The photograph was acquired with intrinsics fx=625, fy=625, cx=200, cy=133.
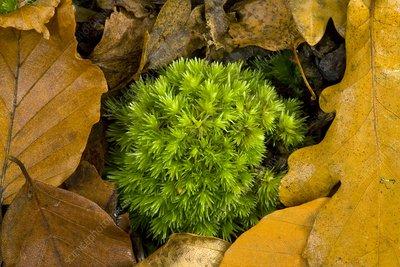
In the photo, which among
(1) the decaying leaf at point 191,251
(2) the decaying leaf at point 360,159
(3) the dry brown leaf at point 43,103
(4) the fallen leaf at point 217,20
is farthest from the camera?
(4) the fallen leaf at point 217,20

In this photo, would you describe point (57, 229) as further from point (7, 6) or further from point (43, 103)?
point (7, 6)

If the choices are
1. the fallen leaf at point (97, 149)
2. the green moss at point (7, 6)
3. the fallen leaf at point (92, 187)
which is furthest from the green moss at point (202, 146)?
the green moss at point (7, 6)

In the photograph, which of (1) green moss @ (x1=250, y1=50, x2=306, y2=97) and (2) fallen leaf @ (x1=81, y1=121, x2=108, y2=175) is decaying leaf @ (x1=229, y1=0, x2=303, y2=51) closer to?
(1) green moss @ (x1=250, y1=50, x2=306, y2=97)

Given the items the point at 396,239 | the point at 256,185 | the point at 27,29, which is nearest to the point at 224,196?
the point at 256,185

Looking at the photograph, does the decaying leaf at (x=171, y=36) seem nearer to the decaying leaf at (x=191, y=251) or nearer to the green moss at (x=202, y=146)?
the green moss at (x=202, y=146)

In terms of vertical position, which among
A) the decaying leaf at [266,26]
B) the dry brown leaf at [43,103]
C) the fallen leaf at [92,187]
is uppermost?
the decaying leaf at [266,26]
